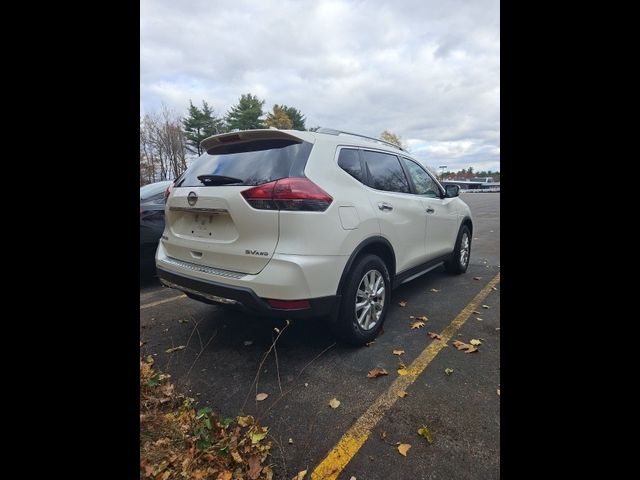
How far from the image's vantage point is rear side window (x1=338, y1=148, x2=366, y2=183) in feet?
9.85

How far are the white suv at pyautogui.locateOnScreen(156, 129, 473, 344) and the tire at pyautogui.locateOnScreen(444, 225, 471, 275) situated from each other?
6.62 ft

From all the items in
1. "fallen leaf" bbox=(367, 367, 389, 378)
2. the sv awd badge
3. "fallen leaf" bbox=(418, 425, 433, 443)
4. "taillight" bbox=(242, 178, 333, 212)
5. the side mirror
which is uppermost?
the side mirror

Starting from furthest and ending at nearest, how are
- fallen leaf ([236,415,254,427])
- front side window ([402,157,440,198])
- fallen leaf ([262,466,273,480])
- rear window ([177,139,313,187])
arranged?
front side window ([402,157,440,198]), rear window ([177,139,313,187]), fallen leaf ([236,415,254,427]), fallen leaf ([262,466,273,480])

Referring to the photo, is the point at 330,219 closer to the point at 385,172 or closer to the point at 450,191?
the point at 385,172

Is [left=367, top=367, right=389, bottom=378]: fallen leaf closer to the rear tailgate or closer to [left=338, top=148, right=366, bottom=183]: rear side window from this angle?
the rear tailgate

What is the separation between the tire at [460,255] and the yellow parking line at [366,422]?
82.5 inches

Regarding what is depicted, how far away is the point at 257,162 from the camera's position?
2.74 metres

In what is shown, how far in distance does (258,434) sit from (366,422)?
67cm

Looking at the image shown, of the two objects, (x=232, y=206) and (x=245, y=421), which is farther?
(x=232, y=206)

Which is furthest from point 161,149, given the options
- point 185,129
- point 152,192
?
point 152,192

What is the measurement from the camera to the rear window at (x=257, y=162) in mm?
2623

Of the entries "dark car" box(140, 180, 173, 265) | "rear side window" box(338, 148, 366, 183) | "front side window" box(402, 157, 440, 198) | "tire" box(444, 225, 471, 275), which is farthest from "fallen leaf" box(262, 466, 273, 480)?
"tire" box(444, 225, 471, 275)

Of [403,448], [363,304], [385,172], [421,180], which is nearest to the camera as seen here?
[403,448]
